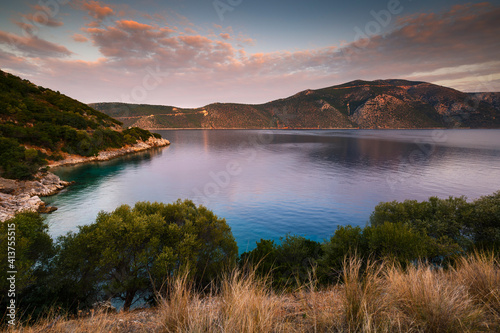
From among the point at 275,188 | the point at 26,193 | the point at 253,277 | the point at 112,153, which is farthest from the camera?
the point at 112,153

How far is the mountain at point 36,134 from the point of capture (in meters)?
30.6

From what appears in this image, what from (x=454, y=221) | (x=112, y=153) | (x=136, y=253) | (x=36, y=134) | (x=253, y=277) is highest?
(x=36, y=134)

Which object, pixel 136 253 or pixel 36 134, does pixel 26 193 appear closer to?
pixel 36 134

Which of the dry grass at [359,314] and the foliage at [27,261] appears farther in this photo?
the foliage at [27,261]

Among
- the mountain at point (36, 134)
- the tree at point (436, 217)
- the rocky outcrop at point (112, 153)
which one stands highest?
the mountain at point (36, 134)

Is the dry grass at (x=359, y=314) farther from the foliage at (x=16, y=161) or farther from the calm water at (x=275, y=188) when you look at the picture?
the foliage at (x=16, y=161)

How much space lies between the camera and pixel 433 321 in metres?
3.60

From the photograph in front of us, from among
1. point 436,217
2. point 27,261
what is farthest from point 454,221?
point 27,261

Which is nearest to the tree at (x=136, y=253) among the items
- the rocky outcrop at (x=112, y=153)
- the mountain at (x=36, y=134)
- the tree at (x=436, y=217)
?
the tree at (x=436, y=217)

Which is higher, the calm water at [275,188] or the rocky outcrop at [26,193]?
the rocky outcrop at [26,193]

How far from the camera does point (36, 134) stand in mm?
44562

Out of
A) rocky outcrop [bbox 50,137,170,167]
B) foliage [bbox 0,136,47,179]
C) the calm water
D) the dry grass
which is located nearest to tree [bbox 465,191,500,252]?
the calm water

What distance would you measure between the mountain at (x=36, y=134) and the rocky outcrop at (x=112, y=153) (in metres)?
1.18

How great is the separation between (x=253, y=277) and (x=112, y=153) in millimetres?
74552
